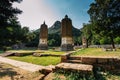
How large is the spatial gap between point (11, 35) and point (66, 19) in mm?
18154

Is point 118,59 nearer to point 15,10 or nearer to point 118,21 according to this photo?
point 15,10

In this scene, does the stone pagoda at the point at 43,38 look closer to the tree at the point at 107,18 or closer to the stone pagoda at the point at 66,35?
the stone pagoda at the point at 66,35

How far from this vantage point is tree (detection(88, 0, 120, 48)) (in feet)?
78.6

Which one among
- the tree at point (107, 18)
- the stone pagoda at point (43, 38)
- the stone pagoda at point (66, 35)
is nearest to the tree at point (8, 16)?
the stone pagoda at point (66, 35)

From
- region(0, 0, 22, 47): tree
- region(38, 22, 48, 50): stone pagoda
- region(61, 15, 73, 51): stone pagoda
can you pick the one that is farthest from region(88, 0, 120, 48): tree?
region(0, 0, 22, 47): tree

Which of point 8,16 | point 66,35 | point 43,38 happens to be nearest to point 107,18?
point 66,35

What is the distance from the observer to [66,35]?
22906 millimetres

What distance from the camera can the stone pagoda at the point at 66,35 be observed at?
22.6 metres

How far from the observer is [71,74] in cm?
537

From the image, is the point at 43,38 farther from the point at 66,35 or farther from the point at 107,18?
the point at 107,18

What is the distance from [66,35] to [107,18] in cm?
837

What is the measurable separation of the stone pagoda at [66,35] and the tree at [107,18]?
557 centimetres

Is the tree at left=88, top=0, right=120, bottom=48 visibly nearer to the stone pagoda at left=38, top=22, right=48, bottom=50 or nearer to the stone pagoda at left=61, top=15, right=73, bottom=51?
the stone pagoda at left=61, top=15, right=73, bottom=51

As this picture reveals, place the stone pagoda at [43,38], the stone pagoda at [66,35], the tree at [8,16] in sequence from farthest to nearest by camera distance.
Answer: the stone pagoda at [43,38]
the stone pagoda at [66,35]
the tree at [8,16]
